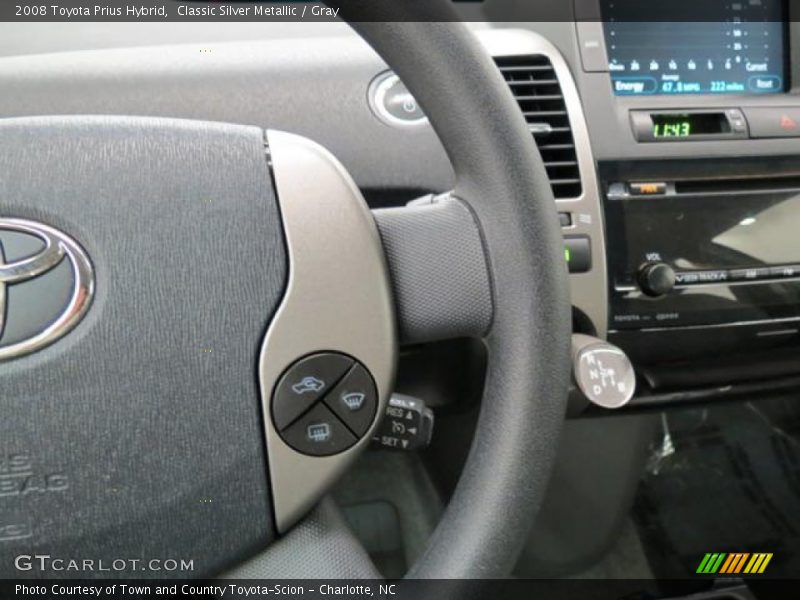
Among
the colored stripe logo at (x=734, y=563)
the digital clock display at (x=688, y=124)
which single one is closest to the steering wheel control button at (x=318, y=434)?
the digital clock display at (x=688, y=124)

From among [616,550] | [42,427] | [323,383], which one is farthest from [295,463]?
[616,550]

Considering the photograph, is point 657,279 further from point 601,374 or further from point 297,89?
point 297,89

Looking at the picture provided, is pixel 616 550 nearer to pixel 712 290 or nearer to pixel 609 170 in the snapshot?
pixel 712 290

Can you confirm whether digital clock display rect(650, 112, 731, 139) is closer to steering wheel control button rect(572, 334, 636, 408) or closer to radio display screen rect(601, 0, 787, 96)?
radio display screen rect(601, 0, 787, 96)

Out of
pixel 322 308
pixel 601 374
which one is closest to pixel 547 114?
pixel 601 374

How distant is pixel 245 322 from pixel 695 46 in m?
0.79

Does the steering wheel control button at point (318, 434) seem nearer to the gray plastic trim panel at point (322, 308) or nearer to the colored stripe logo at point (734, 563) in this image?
the gray plastic trim panel at point (322, 308)

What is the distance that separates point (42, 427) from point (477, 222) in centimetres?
33

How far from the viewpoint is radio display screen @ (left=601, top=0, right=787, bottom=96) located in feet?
3.50

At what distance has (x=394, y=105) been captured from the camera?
0.95m

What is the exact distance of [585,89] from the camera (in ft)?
3.36

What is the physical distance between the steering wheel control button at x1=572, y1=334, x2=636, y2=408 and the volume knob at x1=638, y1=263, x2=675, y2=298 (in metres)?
0.31

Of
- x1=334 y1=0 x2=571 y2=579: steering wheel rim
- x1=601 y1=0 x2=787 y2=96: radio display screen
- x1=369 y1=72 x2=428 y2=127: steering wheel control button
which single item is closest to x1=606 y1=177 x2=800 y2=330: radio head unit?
x1=601 y1=0 x2=787 y2=96: radio display screen

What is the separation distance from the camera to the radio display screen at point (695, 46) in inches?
41.9
